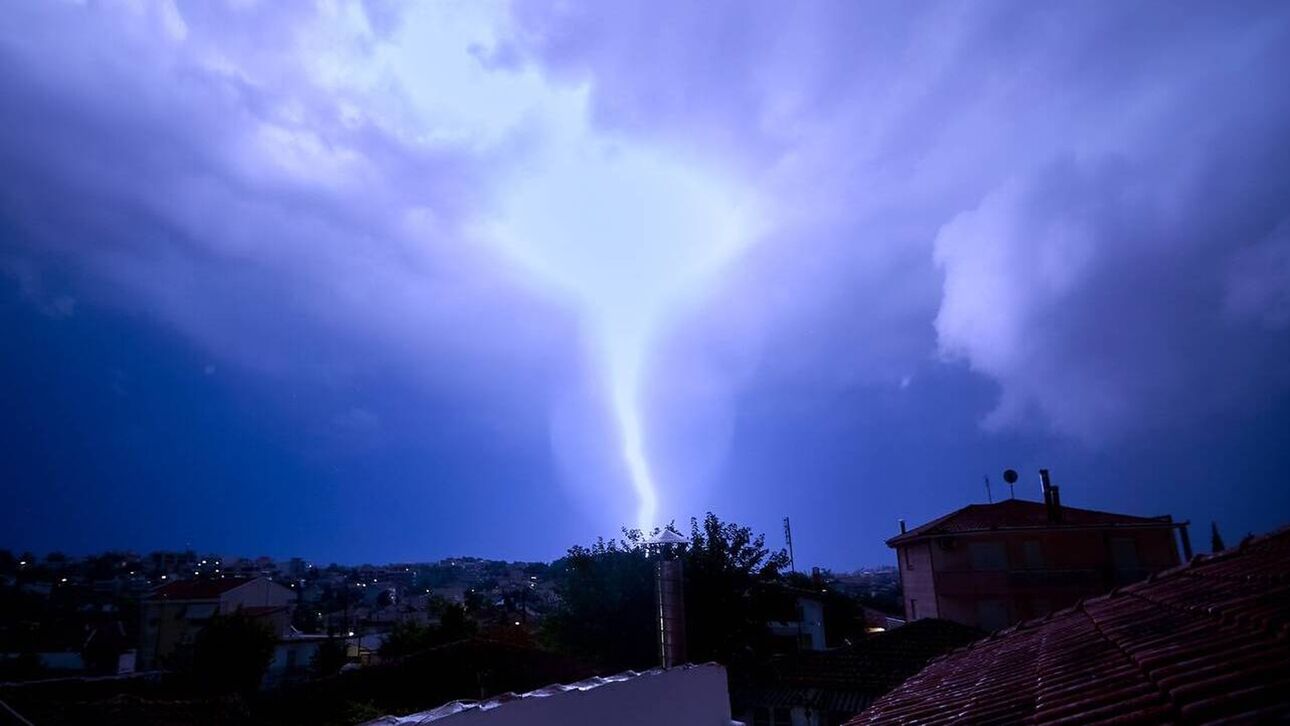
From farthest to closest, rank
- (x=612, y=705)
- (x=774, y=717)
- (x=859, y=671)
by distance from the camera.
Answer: (x=774, y=717), (x=859, y=671), (x=612, y=705)

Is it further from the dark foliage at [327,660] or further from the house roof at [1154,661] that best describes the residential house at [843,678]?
the dark foliage at [327,660]

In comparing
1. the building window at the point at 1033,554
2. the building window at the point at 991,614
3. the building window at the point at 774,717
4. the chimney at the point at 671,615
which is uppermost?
the building window at the point at 1033,554

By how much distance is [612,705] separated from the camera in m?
5.86

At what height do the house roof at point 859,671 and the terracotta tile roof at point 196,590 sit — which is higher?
the terracotta tile roof at point 196,590

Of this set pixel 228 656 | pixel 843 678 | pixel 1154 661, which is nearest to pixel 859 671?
pixel 843 678

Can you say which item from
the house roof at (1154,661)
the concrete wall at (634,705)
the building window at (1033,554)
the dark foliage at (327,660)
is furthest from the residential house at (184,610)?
the house roof at (1154,661)

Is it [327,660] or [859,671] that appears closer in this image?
[859,671]

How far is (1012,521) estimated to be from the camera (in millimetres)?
34625

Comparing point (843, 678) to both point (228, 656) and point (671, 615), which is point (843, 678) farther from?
point (228, 656)

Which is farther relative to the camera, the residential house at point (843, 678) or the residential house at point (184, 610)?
the residential house at point (184, 610)

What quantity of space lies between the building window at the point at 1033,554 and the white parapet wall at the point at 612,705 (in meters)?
31.9

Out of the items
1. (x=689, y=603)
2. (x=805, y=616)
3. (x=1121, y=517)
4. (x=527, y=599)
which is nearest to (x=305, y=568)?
(x=527, y=599)

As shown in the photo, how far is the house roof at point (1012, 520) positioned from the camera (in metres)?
33.4

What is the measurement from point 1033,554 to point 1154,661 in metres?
34.6
